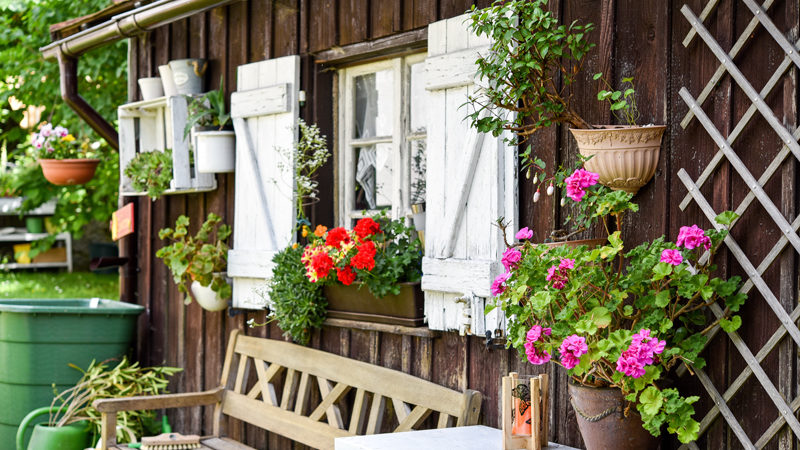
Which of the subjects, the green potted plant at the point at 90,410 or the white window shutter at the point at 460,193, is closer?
the white window shutter at the point at 460,193

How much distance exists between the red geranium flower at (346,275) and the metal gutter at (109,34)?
1759 mm

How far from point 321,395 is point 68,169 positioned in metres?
2.92

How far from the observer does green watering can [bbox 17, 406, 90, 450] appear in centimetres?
517

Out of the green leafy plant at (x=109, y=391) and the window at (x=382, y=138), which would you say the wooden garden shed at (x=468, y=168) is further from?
the green leafy plant at (x=109, y=391)

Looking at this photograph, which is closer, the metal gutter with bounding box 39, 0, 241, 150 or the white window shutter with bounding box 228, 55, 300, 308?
the white window shutter with bounding box 228, 55, 300, 308

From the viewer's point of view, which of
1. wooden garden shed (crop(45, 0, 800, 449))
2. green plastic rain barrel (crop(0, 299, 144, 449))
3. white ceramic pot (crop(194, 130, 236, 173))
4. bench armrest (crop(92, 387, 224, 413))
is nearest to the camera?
wooden garden shed (crop(45, 0, 800, 449))

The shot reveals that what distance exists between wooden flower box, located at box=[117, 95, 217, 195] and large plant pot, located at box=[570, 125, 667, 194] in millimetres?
2687

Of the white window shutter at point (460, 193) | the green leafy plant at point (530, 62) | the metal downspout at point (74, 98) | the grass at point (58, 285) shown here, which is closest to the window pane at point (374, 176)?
the white window shutter at point (460, 193)

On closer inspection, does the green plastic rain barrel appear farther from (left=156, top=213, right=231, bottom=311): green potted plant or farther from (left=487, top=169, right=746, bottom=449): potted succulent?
(left=487, top=169, right=746, bottom=449): potted succulent

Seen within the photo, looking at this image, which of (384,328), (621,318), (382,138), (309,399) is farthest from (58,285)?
(621,318)

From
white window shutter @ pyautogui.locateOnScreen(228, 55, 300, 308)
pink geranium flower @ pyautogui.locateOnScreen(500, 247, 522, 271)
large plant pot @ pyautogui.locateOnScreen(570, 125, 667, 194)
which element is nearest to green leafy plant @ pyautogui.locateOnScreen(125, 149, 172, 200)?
white window shutter @ pyautogui.locateOnScreen(228, 55, 300, 308)

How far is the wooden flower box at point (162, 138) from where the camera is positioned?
516cm

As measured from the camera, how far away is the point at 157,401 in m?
4.92

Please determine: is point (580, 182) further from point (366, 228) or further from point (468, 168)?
point (366, 228)
